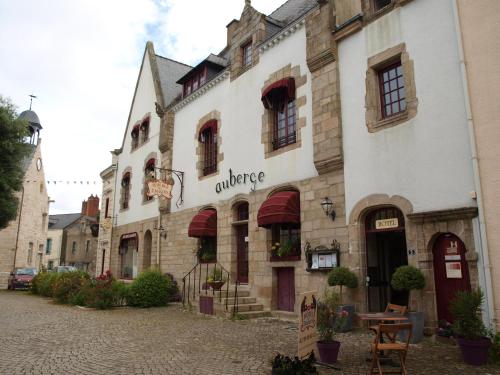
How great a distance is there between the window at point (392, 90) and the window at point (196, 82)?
8.31m

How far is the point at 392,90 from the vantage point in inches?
376

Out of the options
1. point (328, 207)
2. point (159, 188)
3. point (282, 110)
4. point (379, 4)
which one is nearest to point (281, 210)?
point (328, 207)

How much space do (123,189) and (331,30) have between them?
1573 cm

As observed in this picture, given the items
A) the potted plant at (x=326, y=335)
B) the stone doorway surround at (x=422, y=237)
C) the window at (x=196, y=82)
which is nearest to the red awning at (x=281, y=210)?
the stone doorway surround at (x=422, y=237)

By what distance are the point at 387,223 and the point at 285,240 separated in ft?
11.2

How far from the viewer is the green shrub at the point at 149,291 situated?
13.6 m

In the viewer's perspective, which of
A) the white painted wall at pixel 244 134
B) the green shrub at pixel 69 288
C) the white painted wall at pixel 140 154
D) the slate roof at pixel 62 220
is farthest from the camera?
the slate roof at pixel 62 220

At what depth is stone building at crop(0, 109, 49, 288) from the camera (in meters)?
28.2

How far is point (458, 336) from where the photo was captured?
6309 millimetres

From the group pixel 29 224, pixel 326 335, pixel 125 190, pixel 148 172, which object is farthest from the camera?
pixel 29 224

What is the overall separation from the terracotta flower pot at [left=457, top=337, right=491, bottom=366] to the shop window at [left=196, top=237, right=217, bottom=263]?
919cm

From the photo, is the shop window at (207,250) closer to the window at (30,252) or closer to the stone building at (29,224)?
the stone building at (29,224)

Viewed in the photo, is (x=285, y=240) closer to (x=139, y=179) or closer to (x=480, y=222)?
(x=480, y=222)

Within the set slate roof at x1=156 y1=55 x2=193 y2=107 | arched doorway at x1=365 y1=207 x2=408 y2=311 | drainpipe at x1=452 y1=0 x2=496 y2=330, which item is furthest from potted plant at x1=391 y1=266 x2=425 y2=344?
slate roof at x1=156 y1=55 x2=193 y2=107
